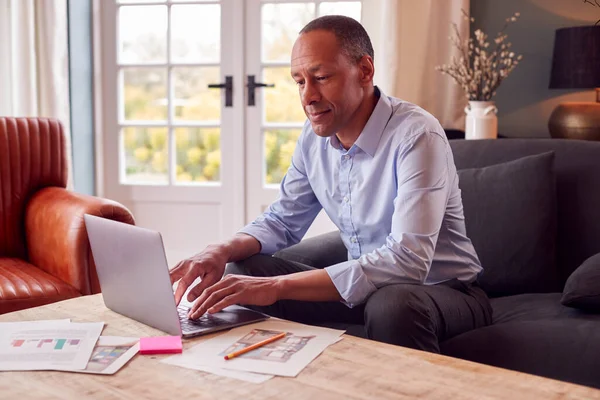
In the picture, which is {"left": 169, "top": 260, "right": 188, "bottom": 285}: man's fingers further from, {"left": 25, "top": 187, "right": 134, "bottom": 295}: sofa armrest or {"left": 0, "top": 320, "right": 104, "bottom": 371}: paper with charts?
{"left": 25, "top": 187, "right": 134, "bottom": 295}: sofa armrest

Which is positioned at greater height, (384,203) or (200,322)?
(384,203)

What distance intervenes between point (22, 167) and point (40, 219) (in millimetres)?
316

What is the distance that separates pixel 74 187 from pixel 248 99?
1034 millimetres

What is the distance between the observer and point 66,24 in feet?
12.9

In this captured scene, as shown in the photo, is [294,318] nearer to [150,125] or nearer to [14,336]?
[14,336]

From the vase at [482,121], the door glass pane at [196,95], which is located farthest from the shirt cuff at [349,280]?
the door glass pane at [196,95]

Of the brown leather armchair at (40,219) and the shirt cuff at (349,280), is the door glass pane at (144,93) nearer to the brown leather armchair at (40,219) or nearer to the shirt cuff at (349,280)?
the brown leather armchair at (40,219)

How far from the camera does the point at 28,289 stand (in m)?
2.28

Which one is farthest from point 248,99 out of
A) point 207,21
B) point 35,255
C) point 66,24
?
point 35,255

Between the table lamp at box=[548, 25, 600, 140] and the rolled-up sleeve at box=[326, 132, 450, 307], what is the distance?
141 cm

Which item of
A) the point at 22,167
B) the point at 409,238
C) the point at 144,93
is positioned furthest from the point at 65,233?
the point at 144,93

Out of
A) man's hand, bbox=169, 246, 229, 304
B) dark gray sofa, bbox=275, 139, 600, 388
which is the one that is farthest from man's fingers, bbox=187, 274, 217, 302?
dark gray sofa, bbox=275, 139, 600, 388

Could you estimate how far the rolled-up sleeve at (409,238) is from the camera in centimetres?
163

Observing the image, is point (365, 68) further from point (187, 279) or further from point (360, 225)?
point (187, 279)
